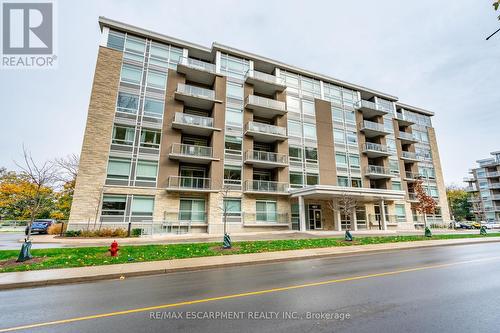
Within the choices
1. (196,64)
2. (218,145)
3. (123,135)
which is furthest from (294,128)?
(123,135)

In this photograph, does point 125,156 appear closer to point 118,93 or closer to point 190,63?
point 118,93

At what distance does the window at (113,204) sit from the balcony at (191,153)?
229 inches

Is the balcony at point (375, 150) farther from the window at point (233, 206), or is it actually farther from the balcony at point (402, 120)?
the window at point (233, 206)

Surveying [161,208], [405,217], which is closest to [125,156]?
[161,208]

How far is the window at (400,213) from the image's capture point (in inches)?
1261

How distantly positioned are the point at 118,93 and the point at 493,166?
9237 centimetres

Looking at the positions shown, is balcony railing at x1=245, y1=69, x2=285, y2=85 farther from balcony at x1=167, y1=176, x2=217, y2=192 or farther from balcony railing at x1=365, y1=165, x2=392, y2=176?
balcony railing at x1=365, y1=165, x2=392, y2=176

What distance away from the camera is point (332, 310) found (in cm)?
430

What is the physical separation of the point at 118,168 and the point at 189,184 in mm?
6568

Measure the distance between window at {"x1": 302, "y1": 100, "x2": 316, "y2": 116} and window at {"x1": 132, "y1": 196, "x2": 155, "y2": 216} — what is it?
70.0ft

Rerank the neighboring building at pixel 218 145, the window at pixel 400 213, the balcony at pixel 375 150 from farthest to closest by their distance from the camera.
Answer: the balcony at pixel 375 150
the window at pixel 400 213
the neighboring building at pixel 218 145

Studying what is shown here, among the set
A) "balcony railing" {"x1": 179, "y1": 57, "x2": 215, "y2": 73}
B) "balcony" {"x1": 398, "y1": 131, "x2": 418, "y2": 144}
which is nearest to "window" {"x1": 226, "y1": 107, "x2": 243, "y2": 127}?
"balcony railing" {"x1": 179, "y1": 57, "x2": 215, "y2": 73}

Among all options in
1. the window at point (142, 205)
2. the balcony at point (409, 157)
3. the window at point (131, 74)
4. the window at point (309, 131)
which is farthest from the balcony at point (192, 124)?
the balcony at point (409, 157)

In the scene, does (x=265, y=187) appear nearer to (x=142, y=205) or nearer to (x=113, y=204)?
(x=142, y=205)
